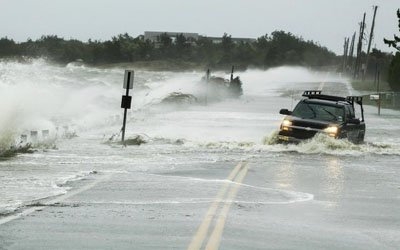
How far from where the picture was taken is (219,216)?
31.6 feet

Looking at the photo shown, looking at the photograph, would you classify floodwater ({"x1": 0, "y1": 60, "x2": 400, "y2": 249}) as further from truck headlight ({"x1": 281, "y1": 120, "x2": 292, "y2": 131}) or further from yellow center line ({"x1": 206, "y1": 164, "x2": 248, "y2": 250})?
truck headlight ({"x1": 281, "y1": 120, "x2": 292, "y2": 131})

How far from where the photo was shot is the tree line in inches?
6038

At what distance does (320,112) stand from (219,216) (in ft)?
40.4

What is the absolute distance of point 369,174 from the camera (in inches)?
627

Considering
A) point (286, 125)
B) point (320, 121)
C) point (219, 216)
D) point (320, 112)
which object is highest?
point (320, 112)

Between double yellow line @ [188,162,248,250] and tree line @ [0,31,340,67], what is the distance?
124552 mm

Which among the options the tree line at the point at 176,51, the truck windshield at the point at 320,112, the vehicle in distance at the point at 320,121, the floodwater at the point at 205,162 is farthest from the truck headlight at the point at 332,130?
the tree line at the point at 176,51

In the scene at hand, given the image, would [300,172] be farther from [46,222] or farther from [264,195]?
[46,222]

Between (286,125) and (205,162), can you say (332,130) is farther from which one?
(205,162)

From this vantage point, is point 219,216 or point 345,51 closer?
point 219,216

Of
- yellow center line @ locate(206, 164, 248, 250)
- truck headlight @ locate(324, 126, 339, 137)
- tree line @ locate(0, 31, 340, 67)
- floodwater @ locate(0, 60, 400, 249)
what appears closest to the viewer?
yellow center line @ locate(206, 164, 248, 250)

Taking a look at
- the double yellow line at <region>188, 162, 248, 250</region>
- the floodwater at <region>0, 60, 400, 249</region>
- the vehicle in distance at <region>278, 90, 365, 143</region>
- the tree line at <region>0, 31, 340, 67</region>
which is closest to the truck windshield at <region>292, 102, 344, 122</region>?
the vehicle in distance at <region>278, 90, 365, 143</region>

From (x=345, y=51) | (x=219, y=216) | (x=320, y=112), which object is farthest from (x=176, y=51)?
(x=219, y=216)

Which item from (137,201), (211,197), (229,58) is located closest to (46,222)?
(137,201)
